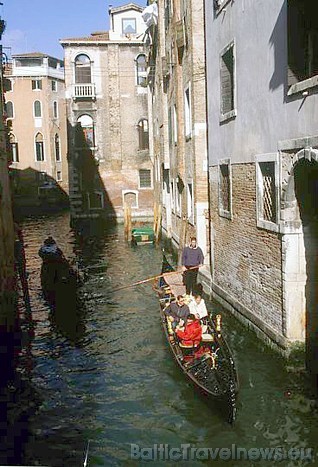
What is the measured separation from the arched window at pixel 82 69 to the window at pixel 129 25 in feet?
10.1

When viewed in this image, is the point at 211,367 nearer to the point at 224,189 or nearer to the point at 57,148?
the point at 224,189

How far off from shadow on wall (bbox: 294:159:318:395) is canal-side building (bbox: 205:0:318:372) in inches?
0.6

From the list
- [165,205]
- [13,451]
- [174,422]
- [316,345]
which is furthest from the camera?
Result: [165,205]

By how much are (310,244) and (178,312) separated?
2627 mm

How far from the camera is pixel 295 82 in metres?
7.91

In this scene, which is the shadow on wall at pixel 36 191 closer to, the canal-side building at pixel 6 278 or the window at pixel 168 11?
the window at pixel 168 11

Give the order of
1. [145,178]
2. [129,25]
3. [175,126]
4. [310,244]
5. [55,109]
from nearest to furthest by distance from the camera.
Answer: [310,244] → [175,126] → [129,25] → [145,178] → [55,109]

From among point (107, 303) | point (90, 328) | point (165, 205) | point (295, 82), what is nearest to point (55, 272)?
point (107, 303)

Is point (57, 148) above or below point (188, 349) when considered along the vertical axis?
above

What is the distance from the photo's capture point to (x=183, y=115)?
56.2ft

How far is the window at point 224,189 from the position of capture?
38.3 ft

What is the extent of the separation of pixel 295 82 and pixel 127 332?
6.70 meters

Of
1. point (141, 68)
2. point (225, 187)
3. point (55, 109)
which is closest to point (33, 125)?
point (55, 109)

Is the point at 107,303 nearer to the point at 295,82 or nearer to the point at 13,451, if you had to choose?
the point at 13,451
